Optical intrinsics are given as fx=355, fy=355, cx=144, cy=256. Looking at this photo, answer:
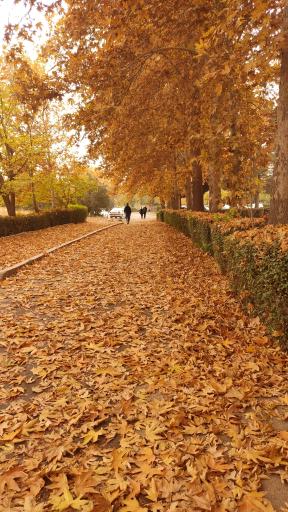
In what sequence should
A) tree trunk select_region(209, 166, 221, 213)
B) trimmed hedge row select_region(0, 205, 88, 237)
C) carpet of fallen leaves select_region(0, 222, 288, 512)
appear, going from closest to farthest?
carpet of fallen leaves select_region(0, 222, 288, 512)
tree trunk select_region(209, 166, 221, 213)
trimmed hedge row select_region(0, 205, 88, 237)

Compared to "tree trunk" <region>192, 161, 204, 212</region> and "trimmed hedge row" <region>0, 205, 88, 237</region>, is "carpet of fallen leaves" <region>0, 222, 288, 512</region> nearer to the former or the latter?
"tree trunk" <region>192, 161, 204, 212</region>

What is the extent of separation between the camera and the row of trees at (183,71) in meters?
7.00

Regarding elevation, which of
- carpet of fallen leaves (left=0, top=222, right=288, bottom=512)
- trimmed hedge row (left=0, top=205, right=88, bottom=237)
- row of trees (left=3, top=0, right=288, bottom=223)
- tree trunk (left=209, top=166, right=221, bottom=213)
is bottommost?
carpet of fallen leaves (left=0, top=222, right=288, bottom=512)

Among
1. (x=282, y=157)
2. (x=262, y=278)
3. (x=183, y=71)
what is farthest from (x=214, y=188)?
(x=262, y=278)

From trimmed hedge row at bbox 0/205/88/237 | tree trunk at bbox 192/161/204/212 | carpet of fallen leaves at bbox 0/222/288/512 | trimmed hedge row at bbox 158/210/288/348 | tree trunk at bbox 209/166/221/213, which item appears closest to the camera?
carpet of fallen leaves at bbox 0/222/288/512

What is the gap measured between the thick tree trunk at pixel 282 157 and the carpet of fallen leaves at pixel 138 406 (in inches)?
91.8

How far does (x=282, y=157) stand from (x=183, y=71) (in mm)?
5006

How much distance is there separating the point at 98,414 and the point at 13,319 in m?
3.26

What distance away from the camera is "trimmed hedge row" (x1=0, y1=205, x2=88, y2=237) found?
760 inches

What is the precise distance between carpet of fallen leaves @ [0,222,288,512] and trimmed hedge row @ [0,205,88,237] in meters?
13.1

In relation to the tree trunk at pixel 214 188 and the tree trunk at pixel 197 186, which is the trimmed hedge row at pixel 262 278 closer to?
the tree trunk at pixel 214 188

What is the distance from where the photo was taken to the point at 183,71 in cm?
1066

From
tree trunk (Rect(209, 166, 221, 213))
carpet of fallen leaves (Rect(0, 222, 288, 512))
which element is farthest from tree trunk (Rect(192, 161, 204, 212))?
carpet of fallen leaves (Rect(0, 222, 288, 512))

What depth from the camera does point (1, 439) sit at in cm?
311
